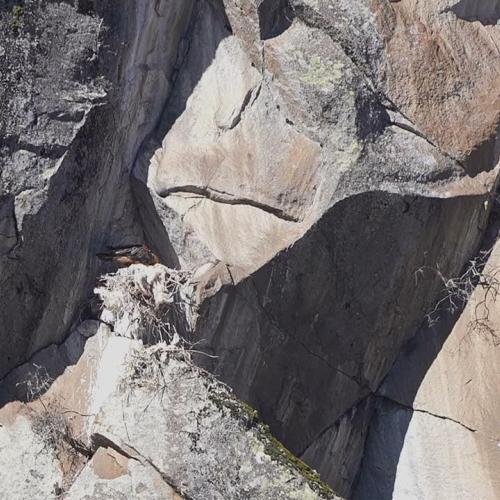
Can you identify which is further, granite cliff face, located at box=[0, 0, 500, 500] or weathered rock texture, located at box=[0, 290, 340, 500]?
granite cliff face, located at box=[0, 0, 500, 500]

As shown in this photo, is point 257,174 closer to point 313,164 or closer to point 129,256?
point 313,164

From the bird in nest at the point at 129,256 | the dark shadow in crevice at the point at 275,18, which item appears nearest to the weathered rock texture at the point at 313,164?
the dark shadow in crevice at the point at 275,18

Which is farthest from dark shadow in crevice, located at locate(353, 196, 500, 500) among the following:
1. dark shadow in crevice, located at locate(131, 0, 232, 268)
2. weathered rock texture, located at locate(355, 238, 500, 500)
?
dark shadow in crevice, located at locate(131, 0, 232, 268)

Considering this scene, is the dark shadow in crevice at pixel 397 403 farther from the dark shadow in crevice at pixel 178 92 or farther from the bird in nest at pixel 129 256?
the bird in nest at pixel 129 256

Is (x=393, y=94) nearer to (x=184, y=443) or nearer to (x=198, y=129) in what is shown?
(x=198, y=129)

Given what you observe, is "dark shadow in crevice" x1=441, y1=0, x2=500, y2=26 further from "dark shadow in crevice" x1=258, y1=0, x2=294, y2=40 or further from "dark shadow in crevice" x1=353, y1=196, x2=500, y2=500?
"dark shadow in crevice" x1=353, y1=196, x2=500, y2=500

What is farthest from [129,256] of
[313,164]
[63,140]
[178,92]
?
[313,164]
